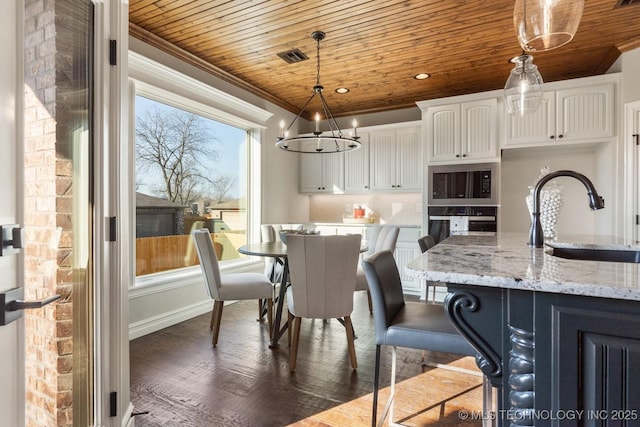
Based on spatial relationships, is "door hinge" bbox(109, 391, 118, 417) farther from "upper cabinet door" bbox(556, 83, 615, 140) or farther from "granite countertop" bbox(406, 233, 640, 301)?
"upper cabinet door" bbox(556, 83, 615, 140)

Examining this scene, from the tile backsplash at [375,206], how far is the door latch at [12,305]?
467cm

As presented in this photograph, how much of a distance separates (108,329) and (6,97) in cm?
105

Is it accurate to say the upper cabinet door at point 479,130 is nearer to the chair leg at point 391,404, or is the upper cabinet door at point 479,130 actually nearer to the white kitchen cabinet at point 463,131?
the white kitchen cabinet at point 463,131

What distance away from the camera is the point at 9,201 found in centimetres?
86

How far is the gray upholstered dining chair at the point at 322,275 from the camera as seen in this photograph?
90.7 inches

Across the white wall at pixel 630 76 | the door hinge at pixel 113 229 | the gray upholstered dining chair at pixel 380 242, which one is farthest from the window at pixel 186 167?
the white wall at pixel 630 76

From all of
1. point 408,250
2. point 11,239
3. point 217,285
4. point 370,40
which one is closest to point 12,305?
point 11,239

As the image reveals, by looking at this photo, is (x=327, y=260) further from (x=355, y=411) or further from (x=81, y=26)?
(x=81, y=26)

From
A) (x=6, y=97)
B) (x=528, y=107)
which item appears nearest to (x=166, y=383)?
(x=6, y=97)

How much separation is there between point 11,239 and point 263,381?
1.76 meters

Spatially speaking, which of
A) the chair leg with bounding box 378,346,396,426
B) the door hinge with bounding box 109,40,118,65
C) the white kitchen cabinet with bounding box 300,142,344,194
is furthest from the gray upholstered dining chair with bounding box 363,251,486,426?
the white kitchen cabinet with bounding box 300,142,344,194

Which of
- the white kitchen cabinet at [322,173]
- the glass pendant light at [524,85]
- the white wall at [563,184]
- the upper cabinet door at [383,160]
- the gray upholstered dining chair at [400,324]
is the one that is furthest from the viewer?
the white kitchen cabinet at [322,173]

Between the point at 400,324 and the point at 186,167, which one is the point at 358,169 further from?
the point at 400,324

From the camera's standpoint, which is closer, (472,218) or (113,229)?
(113,229)
